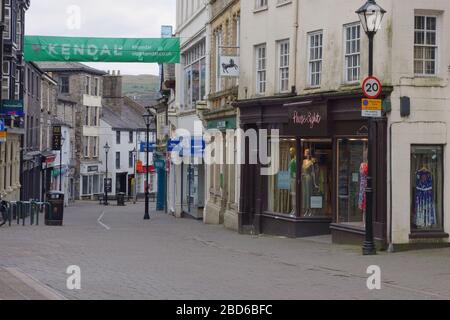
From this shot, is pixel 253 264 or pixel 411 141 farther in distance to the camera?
pixel 411 141

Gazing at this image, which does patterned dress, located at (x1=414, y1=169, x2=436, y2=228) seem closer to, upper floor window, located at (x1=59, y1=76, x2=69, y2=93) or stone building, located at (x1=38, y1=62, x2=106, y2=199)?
stone building, located at (x1=38, y1=62, x2=106, y2=199)

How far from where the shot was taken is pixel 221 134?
33250 mm

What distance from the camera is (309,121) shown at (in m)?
23.7

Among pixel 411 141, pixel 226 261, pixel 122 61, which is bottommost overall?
pixel 226 261

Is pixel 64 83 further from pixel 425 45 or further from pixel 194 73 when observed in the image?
pixel 425 45

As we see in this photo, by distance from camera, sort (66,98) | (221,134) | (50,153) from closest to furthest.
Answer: (221,134) → (50,153) → (66,98)

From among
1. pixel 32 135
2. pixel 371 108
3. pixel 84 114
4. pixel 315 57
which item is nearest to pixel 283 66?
pixel 315 57

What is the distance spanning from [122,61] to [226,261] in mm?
16197

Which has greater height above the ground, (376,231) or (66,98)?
(66,98)

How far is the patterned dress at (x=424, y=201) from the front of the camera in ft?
67.8

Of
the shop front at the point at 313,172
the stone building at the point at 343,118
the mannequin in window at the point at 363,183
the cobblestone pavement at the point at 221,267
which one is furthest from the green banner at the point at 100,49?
the mannequin in window at the point at 363,183

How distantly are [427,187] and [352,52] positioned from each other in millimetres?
3916
